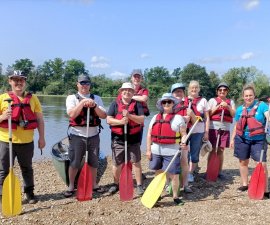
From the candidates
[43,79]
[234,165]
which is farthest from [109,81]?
[234,165]

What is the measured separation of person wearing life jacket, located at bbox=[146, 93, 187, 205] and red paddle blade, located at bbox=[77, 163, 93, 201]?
963mm

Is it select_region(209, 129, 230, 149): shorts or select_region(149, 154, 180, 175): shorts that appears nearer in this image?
select_region(149, 154, 180, 175): shorts

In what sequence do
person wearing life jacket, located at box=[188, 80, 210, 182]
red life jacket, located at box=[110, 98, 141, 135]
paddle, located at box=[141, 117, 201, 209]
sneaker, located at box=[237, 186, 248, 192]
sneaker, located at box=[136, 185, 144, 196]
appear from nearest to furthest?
paddle, located at box=[141, 117, 201, 209] < red life jacket, located at box=[110, 98, 141, 135] < sneaker, located at box=[136, 185, 144, 196] < sneaker, located at box=[237, 186, 248, 192] < person wearing life jacket, located at box=[188, 80, 210, 182]

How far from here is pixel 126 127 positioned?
4871 millimetres

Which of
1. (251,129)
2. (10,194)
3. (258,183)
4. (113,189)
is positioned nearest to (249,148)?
(251,129)

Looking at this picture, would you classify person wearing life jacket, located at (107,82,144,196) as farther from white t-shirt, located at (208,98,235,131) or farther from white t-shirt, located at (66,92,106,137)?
white t-shirt, located at (208,98,235,131)

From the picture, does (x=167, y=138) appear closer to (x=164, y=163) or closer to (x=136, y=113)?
(x=164, y=163)

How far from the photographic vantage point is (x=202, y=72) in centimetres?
7581

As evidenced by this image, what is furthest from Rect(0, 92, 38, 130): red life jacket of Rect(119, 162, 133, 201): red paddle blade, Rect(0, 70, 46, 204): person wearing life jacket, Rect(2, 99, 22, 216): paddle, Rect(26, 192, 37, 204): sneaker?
Rect(119, 162, 133, 201): red paddle blade

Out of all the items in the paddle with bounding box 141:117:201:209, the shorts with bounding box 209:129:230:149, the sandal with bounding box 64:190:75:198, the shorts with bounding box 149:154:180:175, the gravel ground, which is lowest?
the gravel ground

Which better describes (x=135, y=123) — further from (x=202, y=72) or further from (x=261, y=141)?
(x=202, y=72)

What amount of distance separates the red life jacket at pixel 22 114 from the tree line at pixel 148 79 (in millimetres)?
46696

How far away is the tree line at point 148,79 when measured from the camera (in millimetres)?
64500

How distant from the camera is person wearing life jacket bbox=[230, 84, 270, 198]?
203 inches
